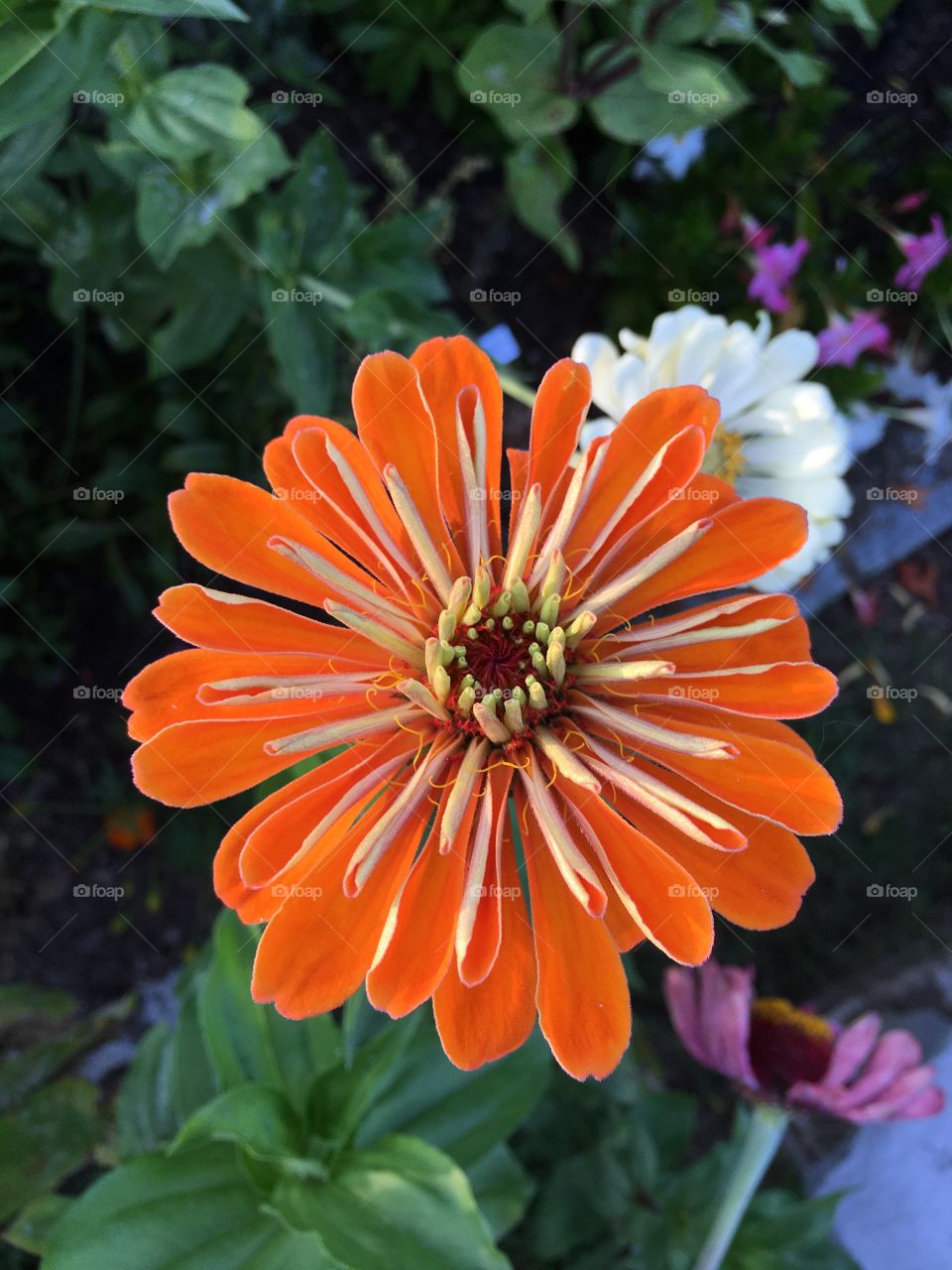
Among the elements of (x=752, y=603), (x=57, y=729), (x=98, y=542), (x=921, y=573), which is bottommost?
(x=57, y=729)

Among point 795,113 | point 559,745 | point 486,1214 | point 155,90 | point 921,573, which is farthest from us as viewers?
point 921,573

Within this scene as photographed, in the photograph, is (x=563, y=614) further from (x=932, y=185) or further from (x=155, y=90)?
(x=932, y=185)

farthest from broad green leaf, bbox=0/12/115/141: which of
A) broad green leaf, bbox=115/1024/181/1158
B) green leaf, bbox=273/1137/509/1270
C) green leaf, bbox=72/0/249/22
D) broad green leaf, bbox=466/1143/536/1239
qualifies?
broad green leaf, bbox=466/1143/536/1239

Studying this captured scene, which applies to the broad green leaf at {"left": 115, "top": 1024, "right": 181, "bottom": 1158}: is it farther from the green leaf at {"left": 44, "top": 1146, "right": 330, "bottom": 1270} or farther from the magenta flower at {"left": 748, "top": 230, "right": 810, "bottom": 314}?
the magenta flower at {"left": 748, "top": 230, "right": 810, "bottom": 314}

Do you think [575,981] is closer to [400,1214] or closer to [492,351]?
[400,1214]

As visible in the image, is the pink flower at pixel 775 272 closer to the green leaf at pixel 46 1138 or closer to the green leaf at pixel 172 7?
the green leaf at pixel 172 7

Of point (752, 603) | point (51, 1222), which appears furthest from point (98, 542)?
point (752, 603)
